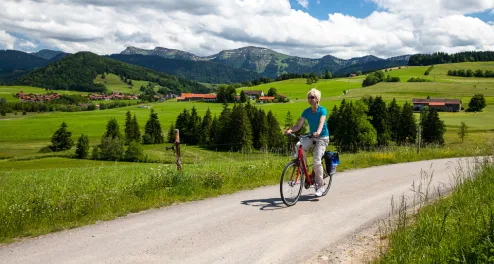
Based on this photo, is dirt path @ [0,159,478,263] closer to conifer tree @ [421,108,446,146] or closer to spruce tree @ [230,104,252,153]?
spruce tree @ [230,104,252,153]

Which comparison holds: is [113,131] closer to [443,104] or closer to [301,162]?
[301,162]

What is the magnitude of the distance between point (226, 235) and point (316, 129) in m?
3.61

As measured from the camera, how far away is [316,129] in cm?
894

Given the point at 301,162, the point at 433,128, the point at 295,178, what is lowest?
the point at 433,128

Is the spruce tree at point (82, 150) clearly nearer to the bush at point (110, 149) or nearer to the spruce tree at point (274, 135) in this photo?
the bush at point (110, 149)

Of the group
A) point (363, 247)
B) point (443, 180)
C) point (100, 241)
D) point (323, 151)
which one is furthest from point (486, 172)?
point (100, 241)

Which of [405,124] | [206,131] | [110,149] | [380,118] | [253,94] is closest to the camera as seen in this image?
[110,149]

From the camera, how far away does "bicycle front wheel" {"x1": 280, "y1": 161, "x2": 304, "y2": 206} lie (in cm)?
858

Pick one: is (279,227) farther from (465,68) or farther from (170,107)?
(465,68)

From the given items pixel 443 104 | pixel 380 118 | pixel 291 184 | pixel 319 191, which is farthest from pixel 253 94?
pixel 291 184

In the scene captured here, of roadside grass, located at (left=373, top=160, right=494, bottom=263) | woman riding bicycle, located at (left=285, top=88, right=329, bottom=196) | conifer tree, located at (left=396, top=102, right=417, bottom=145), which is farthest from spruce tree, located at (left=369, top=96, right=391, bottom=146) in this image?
roadside grass, located at (left=373, top=160, right=494, bottom=263)

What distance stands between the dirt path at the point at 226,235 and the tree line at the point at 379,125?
55.2 m

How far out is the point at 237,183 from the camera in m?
11.0

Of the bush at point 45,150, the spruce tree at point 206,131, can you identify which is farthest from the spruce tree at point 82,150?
the spruce tree at point 206,131
